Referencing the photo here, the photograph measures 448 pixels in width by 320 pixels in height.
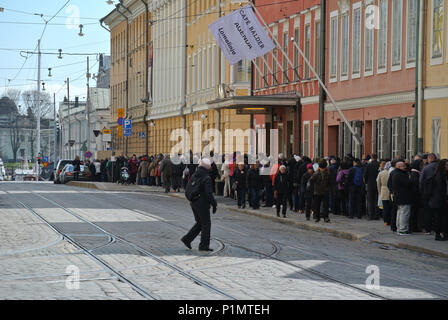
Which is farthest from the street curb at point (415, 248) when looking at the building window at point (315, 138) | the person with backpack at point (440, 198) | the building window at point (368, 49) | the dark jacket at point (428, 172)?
the building window at point (315, 138)

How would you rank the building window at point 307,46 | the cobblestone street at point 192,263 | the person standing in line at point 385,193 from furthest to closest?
the building window at point 307,46 < the person standing in line at point 385,193 < the cobblestone street at point 192,263

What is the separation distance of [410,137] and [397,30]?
3.75 metres

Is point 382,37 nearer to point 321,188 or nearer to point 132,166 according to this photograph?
point 321,188

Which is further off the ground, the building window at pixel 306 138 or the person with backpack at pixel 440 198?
the building window at pixel 306 138

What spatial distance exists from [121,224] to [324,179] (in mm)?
5390

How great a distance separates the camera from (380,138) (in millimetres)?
33906

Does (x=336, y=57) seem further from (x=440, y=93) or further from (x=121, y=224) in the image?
(x=121, y=224)

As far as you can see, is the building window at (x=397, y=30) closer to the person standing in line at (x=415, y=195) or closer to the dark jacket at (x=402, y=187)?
the person standing in line at (x=415, y=195)

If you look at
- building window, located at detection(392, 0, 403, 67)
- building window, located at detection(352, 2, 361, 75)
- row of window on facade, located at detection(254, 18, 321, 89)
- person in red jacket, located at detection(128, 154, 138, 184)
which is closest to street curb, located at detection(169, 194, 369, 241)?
building window, located at detection(392, 0, 403, 67)

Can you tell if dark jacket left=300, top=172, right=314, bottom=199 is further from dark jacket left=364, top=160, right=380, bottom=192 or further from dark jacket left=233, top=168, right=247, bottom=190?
dark jacket left=233, top=168, right=247, bottom=190

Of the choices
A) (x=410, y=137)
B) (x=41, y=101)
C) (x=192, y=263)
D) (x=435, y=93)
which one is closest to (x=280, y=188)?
(x=410, y=137)

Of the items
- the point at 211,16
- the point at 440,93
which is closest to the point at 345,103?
the point at 440,93

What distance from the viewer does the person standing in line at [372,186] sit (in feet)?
89.7

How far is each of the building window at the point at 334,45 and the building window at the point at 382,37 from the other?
431 centimetres
